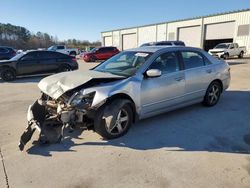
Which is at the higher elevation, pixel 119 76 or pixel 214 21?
pixel 214 21

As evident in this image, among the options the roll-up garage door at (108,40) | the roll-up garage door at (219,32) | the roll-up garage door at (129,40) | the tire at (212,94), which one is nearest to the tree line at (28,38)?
the roll-up garage door at (108,40)

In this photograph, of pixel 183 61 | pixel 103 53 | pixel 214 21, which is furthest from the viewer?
pixel 214 21

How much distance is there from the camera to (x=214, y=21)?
29.1 m

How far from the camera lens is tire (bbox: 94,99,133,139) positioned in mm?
3830

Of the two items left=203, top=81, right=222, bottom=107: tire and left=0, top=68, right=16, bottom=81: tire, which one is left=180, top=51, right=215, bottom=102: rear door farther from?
left=0, top=68, right=16, bottom=81: tire

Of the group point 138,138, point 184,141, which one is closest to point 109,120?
point 138,138

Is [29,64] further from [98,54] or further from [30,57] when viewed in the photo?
[98,54]

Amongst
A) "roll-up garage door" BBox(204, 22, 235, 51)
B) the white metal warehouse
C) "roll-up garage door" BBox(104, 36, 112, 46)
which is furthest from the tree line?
"roll-up garage door" BBox(204, 22, 235, 51)

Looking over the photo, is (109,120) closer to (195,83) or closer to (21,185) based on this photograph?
(21,185)

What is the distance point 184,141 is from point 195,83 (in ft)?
5.93

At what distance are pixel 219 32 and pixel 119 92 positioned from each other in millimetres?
28788

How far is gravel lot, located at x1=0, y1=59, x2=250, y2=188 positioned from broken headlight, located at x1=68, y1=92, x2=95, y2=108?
0.70m

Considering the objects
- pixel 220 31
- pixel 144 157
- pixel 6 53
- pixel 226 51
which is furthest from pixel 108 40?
pixel 144 157

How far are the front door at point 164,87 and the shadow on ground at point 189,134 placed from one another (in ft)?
1.26
